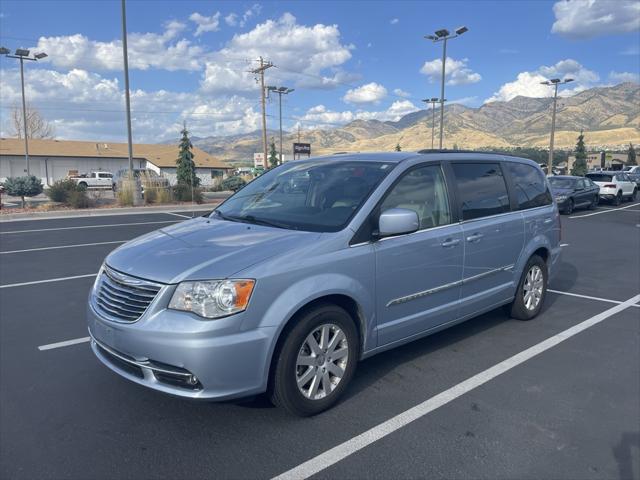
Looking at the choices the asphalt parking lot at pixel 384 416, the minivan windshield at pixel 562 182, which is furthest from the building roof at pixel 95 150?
the asphalt parking lot at pixel 384 416

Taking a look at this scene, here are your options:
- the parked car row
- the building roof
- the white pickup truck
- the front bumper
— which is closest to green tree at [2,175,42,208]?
the front bumper

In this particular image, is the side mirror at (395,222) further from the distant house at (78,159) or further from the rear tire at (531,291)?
the distant house at (78,159)

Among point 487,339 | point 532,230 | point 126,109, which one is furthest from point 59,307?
point 126,109

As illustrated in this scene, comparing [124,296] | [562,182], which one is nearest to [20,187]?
Result: [124,296]

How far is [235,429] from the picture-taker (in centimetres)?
333

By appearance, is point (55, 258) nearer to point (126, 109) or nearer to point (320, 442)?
point (320, 442)

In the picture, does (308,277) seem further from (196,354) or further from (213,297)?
(196,354)

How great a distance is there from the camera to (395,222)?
362 centimetres

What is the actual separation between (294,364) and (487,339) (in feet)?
8.71

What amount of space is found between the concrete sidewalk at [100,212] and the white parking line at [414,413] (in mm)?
16591

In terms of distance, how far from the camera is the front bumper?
295 cm

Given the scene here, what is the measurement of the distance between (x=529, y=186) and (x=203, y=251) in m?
4.02

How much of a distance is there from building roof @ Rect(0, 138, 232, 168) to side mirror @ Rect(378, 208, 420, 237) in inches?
2256

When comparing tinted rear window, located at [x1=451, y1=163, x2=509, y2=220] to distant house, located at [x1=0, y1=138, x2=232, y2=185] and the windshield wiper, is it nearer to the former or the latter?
the windshield wiper
